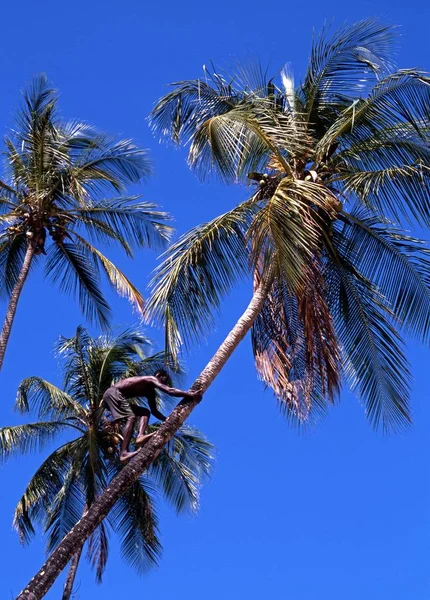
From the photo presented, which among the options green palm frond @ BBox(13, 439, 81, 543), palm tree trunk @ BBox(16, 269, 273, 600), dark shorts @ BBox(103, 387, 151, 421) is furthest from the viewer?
green palm frond @ BBox(13, 439, 81, 543)

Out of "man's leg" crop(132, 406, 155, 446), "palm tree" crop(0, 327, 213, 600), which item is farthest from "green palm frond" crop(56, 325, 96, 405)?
"man's leg" crop(132, 406, 155, 446)

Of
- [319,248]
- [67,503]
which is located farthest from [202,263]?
[67,503]

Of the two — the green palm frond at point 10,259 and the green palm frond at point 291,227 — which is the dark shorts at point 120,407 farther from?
the green palm frond at point 10,259

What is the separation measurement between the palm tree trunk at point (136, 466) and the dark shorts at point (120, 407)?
0.97 m

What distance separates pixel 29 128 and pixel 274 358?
7042mm

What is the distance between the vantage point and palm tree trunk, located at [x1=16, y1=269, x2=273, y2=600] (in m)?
10.5

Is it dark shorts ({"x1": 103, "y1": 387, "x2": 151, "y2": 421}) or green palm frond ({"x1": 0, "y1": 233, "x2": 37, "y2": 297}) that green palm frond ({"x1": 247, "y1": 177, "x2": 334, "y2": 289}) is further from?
green palm frond ({"x1": 0, "y1": 233, "x2": 37, "y2": 297})

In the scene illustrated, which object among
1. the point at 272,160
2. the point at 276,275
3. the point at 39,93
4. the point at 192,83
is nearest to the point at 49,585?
the point at 276,275

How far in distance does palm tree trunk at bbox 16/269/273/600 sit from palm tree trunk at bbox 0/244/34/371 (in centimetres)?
537

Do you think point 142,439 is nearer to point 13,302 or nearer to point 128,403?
point 128,403

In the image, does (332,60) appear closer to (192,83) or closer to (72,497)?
(192,83)

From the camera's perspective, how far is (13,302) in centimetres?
1770

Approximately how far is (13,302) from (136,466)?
7001mm

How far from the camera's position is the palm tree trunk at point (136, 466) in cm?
1047
